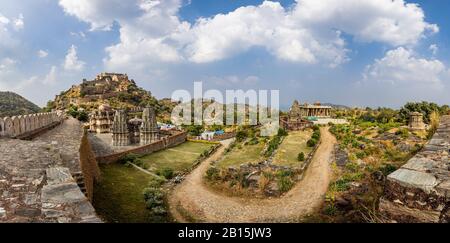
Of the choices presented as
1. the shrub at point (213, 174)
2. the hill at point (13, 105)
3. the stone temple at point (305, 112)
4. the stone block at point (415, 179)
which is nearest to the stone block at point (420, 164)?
the stone block at point (415, 179)

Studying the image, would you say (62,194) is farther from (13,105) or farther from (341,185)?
(13,105)

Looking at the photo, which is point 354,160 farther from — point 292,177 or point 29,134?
point 29,134

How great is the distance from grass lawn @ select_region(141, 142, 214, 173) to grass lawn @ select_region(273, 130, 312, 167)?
20.2ft

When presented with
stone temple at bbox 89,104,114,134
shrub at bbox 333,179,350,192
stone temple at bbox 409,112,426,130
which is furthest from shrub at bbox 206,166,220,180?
stone temple at bbox 89,104,114,134

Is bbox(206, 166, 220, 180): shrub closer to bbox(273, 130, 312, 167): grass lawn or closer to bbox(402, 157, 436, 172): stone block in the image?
bbox(273, 130, 312, 167): grass lawn

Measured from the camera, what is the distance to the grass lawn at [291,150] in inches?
759

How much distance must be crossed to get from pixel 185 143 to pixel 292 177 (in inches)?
724

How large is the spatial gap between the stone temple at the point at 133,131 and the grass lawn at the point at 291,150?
1124 cm

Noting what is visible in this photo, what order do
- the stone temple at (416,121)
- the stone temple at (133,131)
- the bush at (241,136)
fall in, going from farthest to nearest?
the bush at (241,136)
the stone temple at (416,121)
the stone temple at (133,131)

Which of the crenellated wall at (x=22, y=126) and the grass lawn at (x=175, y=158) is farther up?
the crenellated wall at (x=22, y=126)

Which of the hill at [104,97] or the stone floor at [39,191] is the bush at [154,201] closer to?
the stone floor at [39,191]

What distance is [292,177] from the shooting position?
A: 16234mm

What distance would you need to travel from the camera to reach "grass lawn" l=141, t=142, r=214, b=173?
68.1ft
